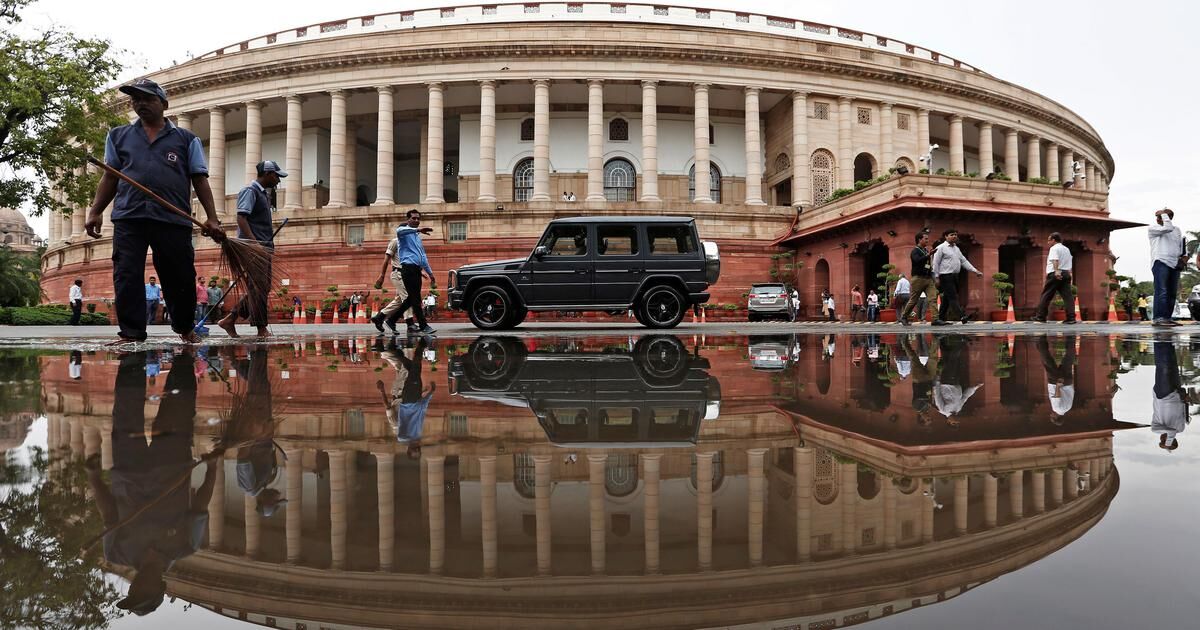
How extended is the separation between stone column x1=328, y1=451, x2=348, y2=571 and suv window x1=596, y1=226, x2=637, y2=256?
9693 millimetres

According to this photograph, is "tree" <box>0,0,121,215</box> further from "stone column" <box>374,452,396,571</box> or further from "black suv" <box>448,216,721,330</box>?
"stone column" <box>374,452,396,571</box>

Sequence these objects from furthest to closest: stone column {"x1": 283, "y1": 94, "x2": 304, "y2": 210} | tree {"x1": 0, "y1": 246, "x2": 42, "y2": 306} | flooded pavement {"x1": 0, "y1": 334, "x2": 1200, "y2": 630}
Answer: tree {"x1": 0, "y1": 246, "x2": 42, "y2": 306} < stone column {"x1": 283, "y1": 94, "x2": 304, "y2": 210} < flooded pavement {"x1": 0, "y1": 334, "x2": 1200, "y2": 630}

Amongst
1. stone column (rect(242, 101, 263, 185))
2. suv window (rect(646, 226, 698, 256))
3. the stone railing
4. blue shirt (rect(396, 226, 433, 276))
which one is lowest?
blue shirt (rect(396, 226, 433, 276))

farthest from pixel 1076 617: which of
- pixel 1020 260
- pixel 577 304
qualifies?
pixel 1020 260

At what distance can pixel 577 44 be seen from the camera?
30609 mm

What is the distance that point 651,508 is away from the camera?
1.24 m

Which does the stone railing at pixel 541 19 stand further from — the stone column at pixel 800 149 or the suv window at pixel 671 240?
the suv window at pixel 671 240

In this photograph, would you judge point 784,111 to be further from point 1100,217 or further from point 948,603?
point 948,603

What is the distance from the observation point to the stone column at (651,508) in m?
1.02

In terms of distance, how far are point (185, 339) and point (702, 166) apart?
27934 millimetres

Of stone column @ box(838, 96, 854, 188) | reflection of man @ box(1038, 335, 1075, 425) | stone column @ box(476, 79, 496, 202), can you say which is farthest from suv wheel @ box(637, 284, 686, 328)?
stone column @ box(838, 96, 854, 188)

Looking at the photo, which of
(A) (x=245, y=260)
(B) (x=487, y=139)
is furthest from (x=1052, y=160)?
(A) (x=245, y=260)

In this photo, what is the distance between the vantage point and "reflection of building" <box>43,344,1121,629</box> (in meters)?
0.93

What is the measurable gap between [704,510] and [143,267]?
20.2 ft
